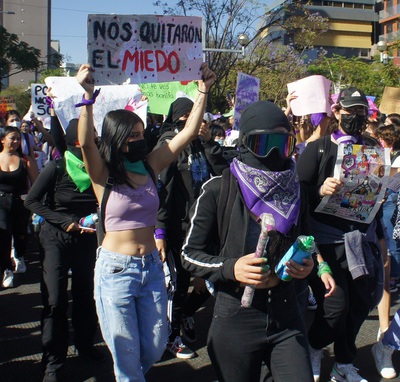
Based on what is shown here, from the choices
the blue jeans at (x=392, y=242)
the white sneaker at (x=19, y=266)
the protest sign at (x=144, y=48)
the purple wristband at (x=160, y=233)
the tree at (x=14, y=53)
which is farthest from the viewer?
the tree at (x=14, y=53)

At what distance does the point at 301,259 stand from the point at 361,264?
1.41 meters

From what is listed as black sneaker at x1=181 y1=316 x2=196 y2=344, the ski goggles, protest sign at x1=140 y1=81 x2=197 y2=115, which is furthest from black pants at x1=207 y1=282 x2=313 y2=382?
protest sign at x1=140 y1=81 x2=197 y2=115

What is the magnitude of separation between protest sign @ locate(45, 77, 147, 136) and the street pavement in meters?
1.98

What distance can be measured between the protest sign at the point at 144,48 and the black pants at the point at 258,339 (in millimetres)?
1675

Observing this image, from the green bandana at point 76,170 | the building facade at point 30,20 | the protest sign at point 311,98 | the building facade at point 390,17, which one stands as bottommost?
the green bandana at point 76,170

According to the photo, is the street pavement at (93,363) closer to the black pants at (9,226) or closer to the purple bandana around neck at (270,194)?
the black pants at (9,226)

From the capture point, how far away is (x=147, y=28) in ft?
12.4

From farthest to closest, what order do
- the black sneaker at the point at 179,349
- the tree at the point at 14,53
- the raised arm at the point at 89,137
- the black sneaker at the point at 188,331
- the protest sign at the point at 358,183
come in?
1. the tree at the point at 14,53
2. the black sneaker at the point at 188,331
3. the black sneaker at the point at 179,349
4. the protest sign at the point at 358,183
5. the raised arm at the point at 89,137

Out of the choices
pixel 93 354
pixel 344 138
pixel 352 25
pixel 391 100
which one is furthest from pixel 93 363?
pixel 352 25

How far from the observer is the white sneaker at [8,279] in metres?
7.03

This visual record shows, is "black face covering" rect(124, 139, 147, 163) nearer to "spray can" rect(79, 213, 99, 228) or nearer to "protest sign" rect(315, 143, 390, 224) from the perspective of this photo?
"spray can" rect(79, 213, 99, 228)

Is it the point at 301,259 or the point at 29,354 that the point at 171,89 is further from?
the point at 301,259

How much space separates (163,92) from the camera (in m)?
7.61

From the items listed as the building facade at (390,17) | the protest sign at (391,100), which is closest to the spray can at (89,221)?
the protest sign at (391,100)
